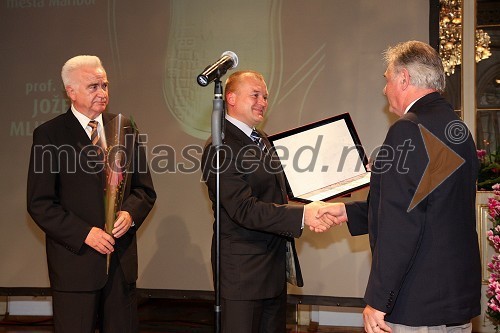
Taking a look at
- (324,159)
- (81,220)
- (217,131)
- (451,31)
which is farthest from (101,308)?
(451,31)

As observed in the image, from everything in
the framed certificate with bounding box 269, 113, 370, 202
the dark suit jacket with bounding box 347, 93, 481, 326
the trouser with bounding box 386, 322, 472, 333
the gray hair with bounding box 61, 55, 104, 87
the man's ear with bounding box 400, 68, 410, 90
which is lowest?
the trouser with bounding box 386, 322, 472, 333

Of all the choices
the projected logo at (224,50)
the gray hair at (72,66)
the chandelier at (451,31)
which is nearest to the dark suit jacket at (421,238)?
the gray hair at (72,66)

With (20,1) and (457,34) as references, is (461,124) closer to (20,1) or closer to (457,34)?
(457,34)

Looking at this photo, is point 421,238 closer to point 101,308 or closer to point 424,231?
point 424,231

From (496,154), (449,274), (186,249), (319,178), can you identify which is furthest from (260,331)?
(496,154)

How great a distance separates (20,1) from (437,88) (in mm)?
3997

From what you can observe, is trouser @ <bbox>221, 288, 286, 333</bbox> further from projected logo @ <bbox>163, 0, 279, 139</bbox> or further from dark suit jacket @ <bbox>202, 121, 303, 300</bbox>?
projected logo @ <bbox>163, 0, 279, 139</bbox>

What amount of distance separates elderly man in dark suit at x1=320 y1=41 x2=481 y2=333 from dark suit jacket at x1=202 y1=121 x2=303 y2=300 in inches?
29.0

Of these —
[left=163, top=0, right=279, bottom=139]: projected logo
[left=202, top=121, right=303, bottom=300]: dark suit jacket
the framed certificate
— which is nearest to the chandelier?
[left=163, top=0, right=279, bottom=139]: projected logo

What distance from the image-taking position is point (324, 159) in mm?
3373

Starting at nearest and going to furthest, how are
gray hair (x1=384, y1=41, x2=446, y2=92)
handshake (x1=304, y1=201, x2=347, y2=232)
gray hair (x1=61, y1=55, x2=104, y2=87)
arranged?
gray hair (x1=384, y1=41, x2=446, y2=92), handshake (x1=304, y1=201, x2=347, y2=232), gray hair (x1=61, y1=55, x2=104, y2=87)

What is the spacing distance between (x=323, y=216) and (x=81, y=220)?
1.13 metres

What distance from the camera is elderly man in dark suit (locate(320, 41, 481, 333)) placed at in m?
2.07

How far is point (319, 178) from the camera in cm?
327
